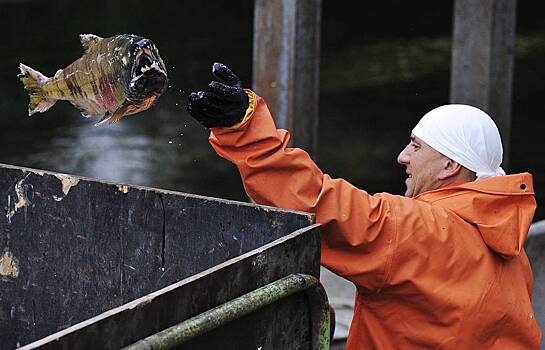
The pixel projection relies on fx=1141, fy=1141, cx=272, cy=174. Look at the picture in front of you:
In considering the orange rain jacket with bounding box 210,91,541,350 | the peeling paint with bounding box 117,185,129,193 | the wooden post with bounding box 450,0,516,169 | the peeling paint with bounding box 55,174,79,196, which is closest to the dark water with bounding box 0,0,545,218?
the wooden post with bounding box 450,0,516,169

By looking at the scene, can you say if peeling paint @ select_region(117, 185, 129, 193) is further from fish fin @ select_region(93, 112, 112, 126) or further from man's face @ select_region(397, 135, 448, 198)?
man's face @ select_region(397, 135, 448, 198)

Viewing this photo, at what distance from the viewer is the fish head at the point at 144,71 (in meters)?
2.56

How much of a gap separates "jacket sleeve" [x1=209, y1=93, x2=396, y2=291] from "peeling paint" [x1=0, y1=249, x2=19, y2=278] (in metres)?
0.86

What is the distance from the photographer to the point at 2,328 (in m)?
3.21

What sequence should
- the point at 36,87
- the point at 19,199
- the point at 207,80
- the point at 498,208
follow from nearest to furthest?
the point at 498,208
the point at 36,87
the point at 19,199
the point at 207,80

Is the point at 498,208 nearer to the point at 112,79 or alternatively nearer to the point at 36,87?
the point at 112,79

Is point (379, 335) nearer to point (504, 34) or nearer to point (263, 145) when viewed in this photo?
point (263, 145)

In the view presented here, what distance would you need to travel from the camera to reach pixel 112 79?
2.64 meters

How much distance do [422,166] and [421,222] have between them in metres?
0.31

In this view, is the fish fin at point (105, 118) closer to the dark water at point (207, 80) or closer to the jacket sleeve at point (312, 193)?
the jacket sleeve at point (312, 193)

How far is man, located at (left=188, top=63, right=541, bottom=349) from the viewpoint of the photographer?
8.35 feet

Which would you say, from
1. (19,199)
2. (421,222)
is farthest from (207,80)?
(421,222)

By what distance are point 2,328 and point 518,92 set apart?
31.3ft

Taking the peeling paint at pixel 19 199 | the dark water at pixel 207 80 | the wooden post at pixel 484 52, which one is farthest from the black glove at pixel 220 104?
the dark water at pixel 207 80
